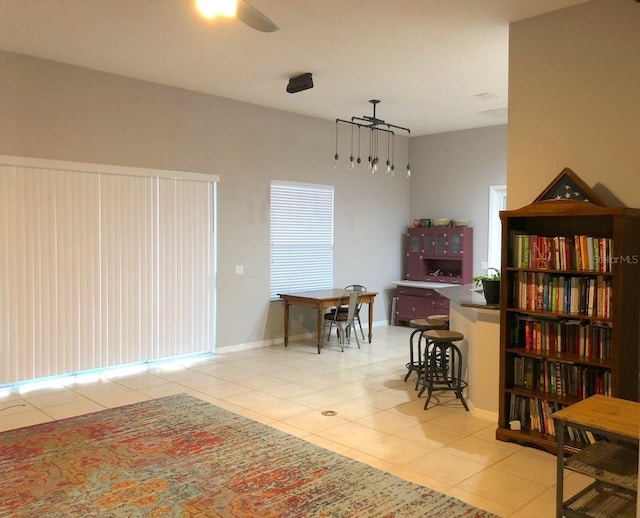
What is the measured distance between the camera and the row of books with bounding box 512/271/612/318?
364 cm

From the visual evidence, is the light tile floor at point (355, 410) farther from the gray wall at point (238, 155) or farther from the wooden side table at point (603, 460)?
the gray wall at point (238, 155)

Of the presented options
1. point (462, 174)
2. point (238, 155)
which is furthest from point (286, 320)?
point (462, 174)

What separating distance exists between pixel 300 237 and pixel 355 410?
3636 millimetres

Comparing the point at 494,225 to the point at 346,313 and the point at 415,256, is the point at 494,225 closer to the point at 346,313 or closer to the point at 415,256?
the point at 415,256

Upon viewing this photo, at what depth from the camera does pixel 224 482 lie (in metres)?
3.38

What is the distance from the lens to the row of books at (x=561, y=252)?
363cm

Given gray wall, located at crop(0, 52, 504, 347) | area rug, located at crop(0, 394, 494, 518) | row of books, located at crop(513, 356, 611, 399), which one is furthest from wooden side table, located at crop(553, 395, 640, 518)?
gray wall, located at crop(0, 52, 504, 347)

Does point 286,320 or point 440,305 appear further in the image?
point 440,305

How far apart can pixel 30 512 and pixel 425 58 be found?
4.80m

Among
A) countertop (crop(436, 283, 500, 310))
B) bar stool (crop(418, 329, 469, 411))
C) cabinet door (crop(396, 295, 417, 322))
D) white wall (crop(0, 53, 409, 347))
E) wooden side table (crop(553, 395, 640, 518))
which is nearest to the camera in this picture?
wooden side table (crop(553, 395, 640, 518))

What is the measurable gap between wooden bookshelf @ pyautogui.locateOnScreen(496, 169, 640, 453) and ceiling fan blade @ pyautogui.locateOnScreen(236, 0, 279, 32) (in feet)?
7.06

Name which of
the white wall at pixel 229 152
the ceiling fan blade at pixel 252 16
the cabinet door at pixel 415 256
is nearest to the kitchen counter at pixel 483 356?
the ceiling fan blade at pixel 252 16

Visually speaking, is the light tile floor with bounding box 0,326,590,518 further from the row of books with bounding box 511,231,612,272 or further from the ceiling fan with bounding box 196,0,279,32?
the ceiling fan with bounding box 196,0,279,32

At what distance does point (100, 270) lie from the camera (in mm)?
5918
